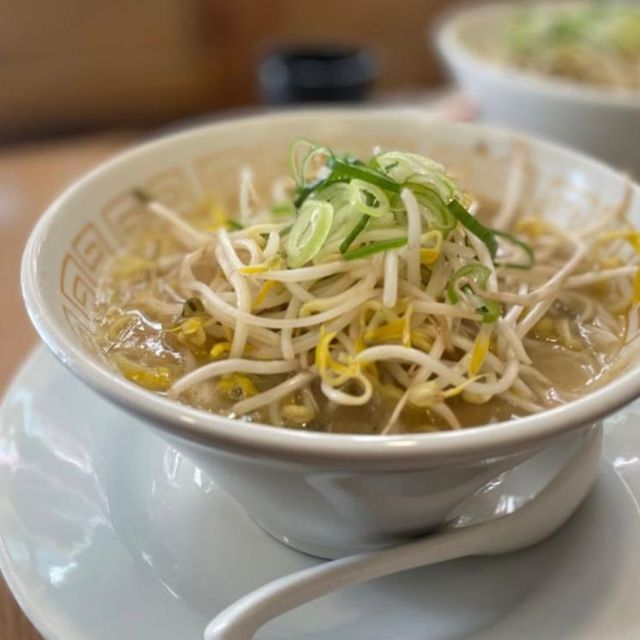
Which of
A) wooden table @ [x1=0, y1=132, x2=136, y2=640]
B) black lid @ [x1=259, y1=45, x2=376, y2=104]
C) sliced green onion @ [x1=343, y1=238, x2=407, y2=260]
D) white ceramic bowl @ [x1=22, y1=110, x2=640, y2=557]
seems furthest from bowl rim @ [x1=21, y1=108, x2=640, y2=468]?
black lid @ [x1=259, y1=45, x2=376, y2=104]

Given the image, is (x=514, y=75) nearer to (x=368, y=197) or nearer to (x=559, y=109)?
(x=559, y=109)

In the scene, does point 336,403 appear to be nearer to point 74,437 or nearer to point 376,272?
point 376,272

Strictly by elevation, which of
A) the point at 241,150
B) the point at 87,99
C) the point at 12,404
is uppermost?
the point at 241,150

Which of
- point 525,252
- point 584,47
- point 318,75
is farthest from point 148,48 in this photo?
point 525,252

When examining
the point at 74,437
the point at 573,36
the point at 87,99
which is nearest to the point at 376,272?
the point at 74,437

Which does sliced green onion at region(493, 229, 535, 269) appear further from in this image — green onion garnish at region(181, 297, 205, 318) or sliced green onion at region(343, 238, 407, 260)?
green onion garnish at region(181, 297, 205, 318)

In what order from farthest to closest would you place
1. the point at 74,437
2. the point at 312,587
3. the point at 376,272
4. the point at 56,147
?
the point at 56,147 < the point at 74,437 < the point at 376,272 < the point at 312,587

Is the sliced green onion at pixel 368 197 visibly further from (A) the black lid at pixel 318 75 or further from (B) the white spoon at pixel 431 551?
(A) the black lid at pixel 318 75
